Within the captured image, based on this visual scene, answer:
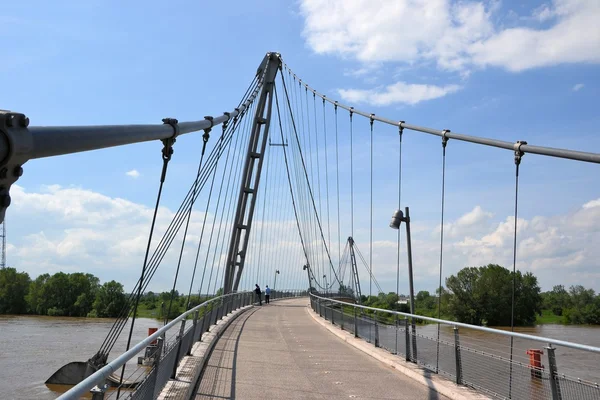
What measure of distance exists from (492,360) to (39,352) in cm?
2918

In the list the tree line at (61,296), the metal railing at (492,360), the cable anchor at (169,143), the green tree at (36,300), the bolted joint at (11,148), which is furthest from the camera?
the green tree at (36,300)

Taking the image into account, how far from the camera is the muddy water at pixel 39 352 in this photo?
72.8ft

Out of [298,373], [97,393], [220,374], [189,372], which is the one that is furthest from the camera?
[298,373]

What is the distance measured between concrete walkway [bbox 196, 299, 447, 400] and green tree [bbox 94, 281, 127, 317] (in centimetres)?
4926

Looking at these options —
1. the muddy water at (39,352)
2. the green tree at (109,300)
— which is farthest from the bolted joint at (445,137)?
the green tree at (109,300)

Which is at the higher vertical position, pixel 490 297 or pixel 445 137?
pixel 445 137

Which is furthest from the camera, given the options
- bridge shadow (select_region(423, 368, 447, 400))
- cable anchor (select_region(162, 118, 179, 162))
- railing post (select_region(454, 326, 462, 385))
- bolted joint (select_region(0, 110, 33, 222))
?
railing post (select_region(454, 326, 462, 385))

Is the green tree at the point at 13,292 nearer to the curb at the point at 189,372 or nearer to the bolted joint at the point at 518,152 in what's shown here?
the curb at the point at 189,372

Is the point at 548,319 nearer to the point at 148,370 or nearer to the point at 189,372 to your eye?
the point at 189,372

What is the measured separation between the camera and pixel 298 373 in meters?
8.75

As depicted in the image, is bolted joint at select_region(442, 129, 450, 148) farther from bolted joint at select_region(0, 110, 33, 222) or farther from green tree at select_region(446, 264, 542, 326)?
green tree at select_region(446, 264, 542, 326)

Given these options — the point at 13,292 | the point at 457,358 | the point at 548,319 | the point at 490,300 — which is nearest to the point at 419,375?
the point at 457,358

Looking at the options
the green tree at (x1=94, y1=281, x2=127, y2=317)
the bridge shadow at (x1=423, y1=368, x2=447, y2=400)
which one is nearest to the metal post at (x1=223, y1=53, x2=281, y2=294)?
the bridge shadow at (x1=423, y1=368, x2=447, y2=400)

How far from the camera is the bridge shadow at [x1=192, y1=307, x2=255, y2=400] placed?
23.0 ft
